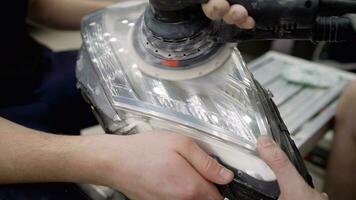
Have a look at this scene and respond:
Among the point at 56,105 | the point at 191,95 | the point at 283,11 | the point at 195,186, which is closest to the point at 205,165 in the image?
the point at 195,186

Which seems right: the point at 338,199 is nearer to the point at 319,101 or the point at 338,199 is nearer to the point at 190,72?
the point at 319,101

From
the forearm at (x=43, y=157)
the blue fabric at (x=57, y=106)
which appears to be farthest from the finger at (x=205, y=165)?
the blue fabric at (x=57, y=106)

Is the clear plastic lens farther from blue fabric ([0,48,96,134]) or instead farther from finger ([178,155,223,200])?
blue fabric ([0,48,96,134])

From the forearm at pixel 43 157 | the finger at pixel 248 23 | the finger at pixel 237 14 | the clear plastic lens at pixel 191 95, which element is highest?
the finger at pixel 237 14

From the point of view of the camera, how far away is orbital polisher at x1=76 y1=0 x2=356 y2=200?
0.51 metres

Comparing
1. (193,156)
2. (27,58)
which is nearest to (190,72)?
(193,156)

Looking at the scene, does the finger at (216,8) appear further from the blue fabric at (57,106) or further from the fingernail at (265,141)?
the blue fabric at (57,106)

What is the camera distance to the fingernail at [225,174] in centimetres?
48

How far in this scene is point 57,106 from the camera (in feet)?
2.82

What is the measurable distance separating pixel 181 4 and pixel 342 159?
1.86ft

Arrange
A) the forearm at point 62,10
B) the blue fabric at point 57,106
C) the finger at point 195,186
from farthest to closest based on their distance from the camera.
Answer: the forearm at point 62,10
the blue fabric at point 57,106
the finger at point 195,186

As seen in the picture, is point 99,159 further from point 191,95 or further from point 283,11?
point 283,11

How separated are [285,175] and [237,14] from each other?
0.22 meters

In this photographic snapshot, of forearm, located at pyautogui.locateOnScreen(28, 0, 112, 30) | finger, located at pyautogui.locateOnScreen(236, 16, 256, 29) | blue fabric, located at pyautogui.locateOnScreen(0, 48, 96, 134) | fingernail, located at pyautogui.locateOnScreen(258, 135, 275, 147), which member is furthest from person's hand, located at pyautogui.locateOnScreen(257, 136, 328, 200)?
forearm, located at pyautogui.locateOnScreen(28, 0, 112, 30)
